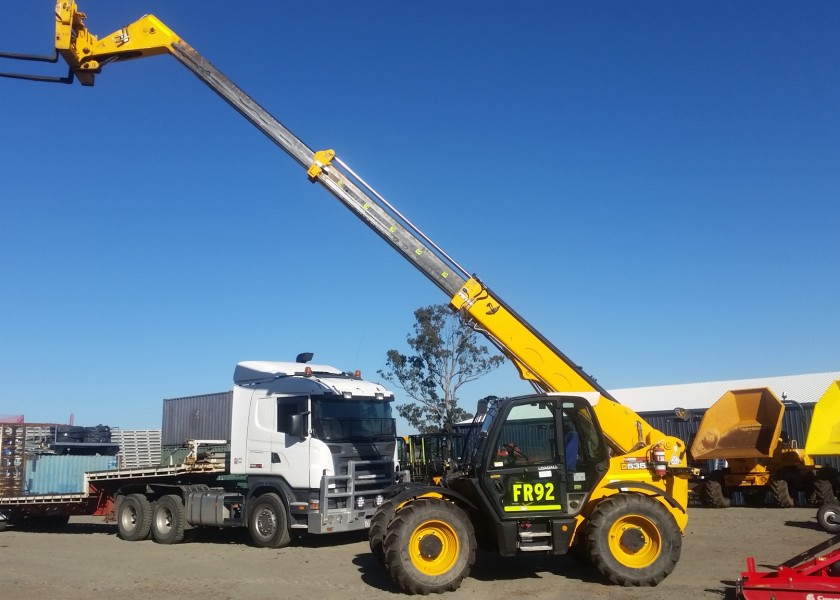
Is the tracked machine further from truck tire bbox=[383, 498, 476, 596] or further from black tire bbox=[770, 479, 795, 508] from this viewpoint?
black tire bbox=[770, 479, 795, 508]

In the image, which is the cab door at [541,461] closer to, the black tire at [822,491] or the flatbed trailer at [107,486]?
the flatbed trailer at [107,486]

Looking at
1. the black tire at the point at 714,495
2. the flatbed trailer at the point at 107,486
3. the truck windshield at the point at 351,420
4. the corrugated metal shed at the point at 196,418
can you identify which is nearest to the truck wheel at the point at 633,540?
the truck windshield at the point at 351,420

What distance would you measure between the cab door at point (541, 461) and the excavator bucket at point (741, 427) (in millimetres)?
9969

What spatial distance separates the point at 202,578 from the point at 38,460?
9.47m

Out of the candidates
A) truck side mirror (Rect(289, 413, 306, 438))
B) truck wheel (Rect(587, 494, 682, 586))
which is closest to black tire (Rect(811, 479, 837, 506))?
truck wheel (Rect(587, 494, 682, 586))

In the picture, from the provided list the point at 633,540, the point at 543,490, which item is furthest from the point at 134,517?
the point at 633,540

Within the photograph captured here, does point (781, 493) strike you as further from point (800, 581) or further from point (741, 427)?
point (800, 581)

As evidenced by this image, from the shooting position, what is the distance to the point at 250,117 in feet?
33.8

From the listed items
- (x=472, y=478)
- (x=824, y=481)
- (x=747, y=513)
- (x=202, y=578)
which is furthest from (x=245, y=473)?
(x=824, y=481)

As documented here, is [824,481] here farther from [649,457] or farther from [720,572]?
[649,457]

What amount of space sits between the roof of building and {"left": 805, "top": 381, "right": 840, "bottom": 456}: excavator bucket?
22.5 meters

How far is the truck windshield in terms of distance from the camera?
1226 cm

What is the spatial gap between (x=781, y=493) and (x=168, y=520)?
1384 centimetres

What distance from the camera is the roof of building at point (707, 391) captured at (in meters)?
37.4
